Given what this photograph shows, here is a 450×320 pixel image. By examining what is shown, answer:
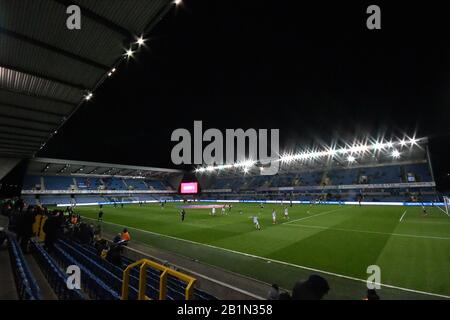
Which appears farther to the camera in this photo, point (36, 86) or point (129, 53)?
point (36, 86)

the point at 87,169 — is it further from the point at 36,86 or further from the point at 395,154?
the point at 395,154

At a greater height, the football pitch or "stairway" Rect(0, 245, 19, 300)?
"stairway" Rect(0, 245, 19, 300)

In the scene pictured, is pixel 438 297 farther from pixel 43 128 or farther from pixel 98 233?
pixel 43 128

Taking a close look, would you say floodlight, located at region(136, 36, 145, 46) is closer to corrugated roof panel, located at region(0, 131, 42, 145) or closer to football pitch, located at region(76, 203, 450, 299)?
football pitch, located at region(76, 203, 450, 299)

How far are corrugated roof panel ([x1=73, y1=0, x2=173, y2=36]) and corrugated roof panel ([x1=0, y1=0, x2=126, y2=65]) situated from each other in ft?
2.25

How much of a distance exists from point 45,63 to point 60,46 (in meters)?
1.88

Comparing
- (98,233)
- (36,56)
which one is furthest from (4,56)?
(98,233)

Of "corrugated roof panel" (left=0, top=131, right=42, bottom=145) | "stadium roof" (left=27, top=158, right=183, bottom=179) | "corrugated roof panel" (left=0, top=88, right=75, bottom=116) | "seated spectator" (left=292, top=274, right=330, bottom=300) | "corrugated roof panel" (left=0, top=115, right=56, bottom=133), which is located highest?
"corrugated roof panel" (left=0, top=88, right=75, bottom=116)

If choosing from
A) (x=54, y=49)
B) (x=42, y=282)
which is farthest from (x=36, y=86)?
(x=42, y=282)

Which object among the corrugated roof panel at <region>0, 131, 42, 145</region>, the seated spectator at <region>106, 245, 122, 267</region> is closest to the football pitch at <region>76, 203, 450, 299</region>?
the seated spectator at <region>106, 245, 122, 267</region>

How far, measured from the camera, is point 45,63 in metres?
11.2

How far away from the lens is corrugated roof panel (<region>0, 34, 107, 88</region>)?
984 centimetres

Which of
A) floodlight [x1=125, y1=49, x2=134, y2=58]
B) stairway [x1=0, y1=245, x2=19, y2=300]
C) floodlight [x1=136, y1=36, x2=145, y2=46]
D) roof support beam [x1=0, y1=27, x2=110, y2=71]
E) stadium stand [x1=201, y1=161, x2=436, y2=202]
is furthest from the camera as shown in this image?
stadium stand [x1=201, y1=161, x2=436, y2=202]

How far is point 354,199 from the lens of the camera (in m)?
57.2
